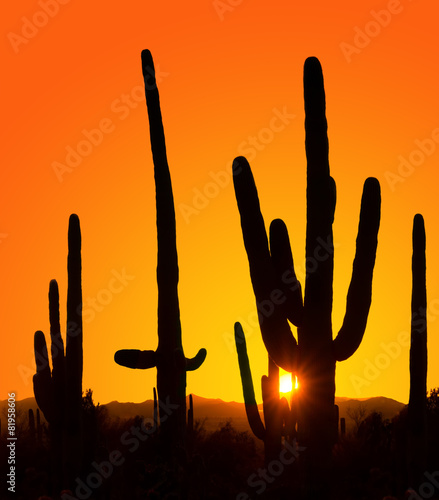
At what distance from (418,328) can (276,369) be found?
3517mm

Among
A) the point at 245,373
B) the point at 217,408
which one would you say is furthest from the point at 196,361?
the point at 217,408

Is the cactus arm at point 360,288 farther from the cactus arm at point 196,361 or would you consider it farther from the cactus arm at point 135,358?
the cactus arm at point 135,358

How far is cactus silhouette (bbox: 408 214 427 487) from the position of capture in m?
17.0

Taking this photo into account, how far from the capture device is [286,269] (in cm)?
1052

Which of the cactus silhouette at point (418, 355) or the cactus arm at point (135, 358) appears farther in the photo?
the cactus silhouette at point (418, 355)

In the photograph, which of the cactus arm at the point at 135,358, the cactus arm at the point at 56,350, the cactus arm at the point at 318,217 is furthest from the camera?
the cactus arm at the point at 56,350

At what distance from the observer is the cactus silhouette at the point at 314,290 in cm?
994

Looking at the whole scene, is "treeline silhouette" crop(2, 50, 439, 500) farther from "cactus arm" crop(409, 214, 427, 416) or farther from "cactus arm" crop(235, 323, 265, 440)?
"cactus arm" crop(235, 323, 265, 440)

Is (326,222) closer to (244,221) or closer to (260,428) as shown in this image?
(244,221)

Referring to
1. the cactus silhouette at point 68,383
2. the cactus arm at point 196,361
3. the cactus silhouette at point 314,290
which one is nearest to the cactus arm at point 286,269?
the cactus silhouette at point 314,290

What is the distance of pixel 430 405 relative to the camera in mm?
25078

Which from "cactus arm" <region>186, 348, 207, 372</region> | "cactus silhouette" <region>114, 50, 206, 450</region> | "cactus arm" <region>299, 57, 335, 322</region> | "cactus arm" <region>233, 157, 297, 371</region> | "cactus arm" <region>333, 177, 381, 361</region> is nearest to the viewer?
"cactus arm" <region>233, 157, 297, 371</region>

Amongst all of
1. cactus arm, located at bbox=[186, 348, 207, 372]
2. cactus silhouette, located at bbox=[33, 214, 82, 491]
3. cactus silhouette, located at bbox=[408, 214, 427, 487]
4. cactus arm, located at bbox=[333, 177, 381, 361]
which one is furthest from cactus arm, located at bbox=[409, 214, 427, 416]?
cactus arm, located at bbox=[333, 177, 381, 361]

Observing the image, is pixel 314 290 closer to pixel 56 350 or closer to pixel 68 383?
pixel 68 383
